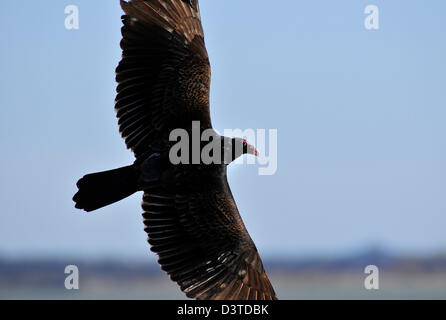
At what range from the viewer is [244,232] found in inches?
280

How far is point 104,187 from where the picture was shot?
6973 millimetres

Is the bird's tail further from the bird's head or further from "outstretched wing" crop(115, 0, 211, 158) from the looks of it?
the bird's head

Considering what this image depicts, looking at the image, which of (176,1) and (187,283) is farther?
(176,1)

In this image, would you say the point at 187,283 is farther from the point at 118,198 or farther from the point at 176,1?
the point at 176,1

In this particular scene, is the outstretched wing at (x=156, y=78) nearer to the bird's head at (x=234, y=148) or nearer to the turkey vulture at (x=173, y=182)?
the turkey vulture at (x=173, y=182)

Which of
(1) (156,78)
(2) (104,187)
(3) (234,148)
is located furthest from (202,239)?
(1) (156,78)

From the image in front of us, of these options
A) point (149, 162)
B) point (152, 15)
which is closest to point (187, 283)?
point (149, 162)

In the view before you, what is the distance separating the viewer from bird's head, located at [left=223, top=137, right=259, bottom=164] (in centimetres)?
715

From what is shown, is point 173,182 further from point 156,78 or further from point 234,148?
point 156,78

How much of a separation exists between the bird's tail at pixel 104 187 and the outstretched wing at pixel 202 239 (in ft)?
0.79

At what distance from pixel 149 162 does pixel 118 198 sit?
49cm

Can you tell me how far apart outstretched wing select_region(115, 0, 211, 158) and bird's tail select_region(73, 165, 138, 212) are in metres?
0.31

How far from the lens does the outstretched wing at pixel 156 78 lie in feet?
23.3

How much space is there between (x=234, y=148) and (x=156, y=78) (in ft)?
3.62
